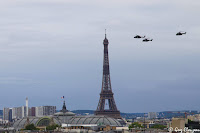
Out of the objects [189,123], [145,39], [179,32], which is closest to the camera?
[179,32]

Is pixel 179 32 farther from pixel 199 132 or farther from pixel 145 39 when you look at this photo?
pixel 199 132

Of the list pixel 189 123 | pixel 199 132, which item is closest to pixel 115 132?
pixel 189 123

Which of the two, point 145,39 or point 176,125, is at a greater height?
point 145,39

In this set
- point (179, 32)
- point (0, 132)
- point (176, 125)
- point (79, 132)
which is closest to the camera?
point (179, 32)

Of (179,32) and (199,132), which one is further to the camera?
(199,132)

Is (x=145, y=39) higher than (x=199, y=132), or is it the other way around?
(x=145, y=39)

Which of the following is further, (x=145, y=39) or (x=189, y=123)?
(x=189, y=123)

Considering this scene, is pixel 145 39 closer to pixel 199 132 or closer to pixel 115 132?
pixel 199 132

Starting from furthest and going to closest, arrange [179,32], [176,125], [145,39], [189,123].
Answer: [189,123] < [176,125] < [145,39] < [179,32]

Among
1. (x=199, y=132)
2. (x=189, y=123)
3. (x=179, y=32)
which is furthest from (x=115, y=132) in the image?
(x=179, y=32)
